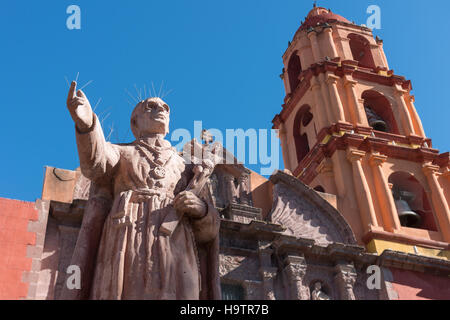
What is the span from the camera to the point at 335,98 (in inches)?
701

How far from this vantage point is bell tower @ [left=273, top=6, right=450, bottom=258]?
1446 cm

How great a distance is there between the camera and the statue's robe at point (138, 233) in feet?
12.6

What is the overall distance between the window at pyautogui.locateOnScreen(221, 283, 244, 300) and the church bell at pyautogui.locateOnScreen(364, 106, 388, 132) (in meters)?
9.57

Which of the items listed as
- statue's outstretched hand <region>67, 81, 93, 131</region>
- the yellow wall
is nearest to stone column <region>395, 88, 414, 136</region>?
the yellow wall

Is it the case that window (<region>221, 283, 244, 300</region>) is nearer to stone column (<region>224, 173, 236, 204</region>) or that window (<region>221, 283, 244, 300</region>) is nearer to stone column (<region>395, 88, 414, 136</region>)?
stone column (<region>224, 173, 236, 204</region>)

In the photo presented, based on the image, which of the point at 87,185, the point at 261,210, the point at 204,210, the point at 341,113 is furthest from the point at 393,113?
the point at 204,210

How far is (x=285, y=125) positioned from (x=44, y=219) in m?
12.4

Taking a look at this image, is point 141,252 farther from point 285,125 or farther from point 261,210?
point 285,125

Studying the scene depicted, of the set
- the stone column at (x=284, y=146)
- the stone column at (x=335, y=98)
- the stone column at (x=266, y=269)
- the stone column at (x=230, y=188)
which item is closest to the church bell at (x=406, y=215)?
the stone column at (x=335, y=98)

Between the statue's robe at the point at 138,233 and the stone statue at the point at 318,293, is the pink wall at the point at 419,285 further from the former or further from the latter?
the statue's robe at the point at 138,233

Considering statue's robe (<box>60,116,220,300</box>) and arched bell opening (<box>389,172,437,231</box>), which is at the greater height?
arched bell opening (<box>389,172,437,231</box>)

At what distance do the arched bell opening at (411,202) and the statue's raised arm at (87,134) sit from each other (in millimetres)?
12271

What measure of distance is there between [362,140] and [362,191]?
6.37 feet

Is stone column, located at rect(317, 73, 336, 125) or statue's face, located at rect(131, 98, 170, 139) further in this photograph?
stone column, located at rect(317, 73, 336, 125)
